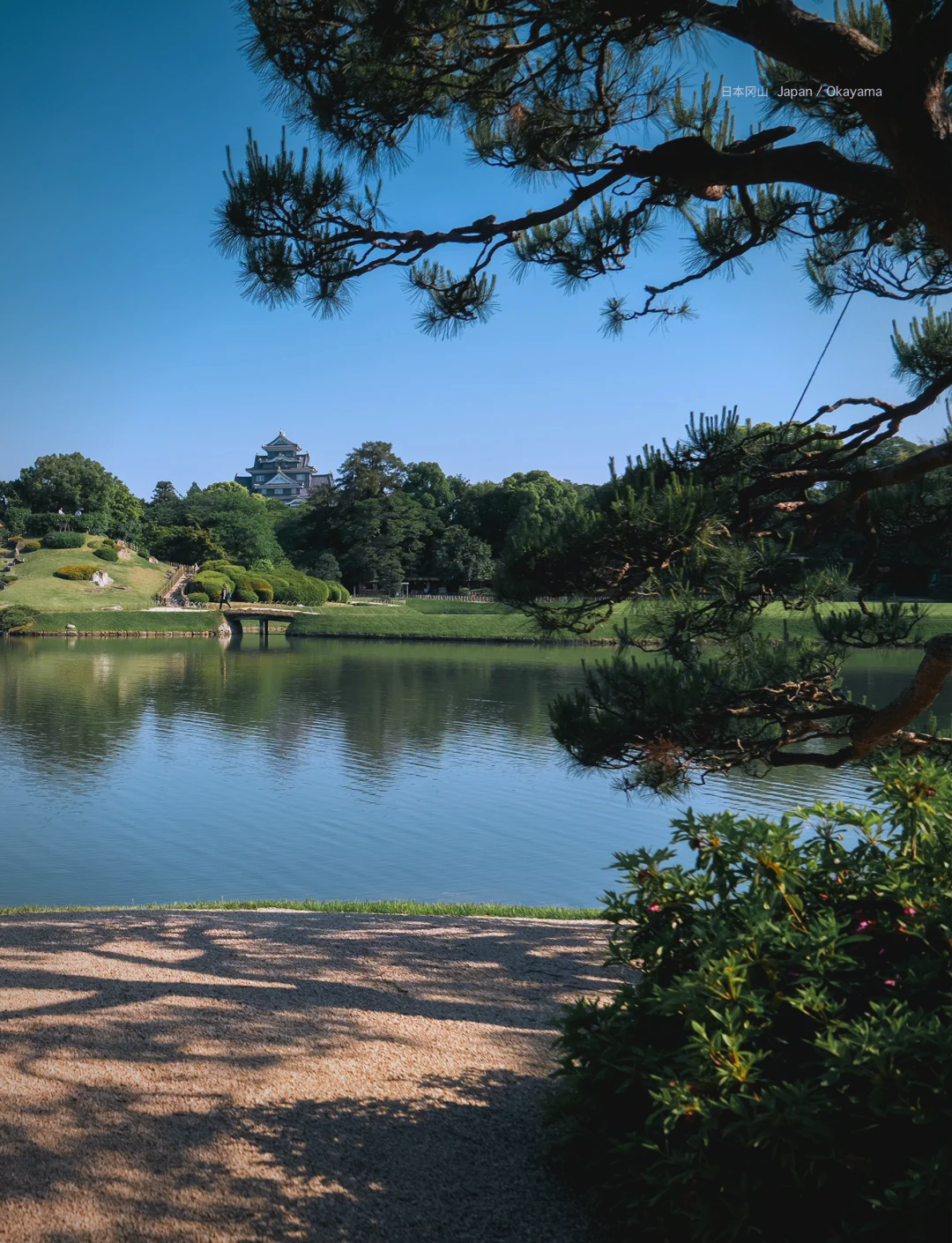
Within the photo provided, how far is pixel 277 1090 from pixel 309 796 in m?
9.57

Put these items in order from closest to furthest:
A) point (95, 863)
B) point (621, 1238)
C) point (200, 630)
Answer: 1. point (621, 1238)
2. point (95, 863)
3. point (200, 630)

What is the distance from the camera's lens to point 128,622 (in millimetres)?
41531

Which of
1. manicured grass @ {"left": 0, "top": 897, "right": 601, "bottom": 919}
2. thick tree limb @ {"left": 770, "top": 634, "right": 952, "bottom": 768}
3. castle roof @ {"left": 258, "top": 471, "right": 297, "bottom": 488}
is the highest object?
castle roof @ {"left": 258, "top": 471, "right": 297, "bottom": 488}

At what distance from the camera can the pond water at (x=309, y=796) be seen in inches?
352

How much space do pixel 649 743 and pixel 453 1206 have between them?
1.99 metres

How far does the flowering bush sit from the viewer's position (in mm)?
2023

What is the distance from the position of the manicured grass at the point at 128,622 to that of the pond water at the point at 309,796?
54.7ft

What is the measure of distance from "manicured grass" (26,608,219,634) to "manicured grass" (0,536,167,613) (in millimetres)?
657

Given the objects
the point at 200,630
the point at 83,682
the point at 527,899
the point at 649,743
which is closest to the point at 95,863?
the point at 527,899

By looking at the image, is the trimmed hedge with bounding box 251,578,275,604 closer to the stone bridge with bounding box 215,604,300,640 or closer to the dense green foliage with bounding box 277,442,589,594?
the stone bridge with bounding box 215,604,300,640

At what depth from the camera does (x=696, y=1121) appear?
85.8 inches

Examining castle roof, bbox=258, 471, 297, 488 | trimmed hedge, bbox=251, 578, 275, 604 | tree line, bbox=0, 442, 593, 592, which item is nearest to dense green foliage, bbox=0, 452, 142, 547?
tree line, bbox=0, 442, 593, 592

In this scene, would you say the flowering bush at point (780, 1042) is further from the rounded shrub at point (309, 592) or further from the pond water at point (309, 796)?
the rounded shrub at point (309, 592)

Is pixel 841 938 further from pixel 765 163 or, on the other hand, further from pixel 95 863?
pixel 95 863
